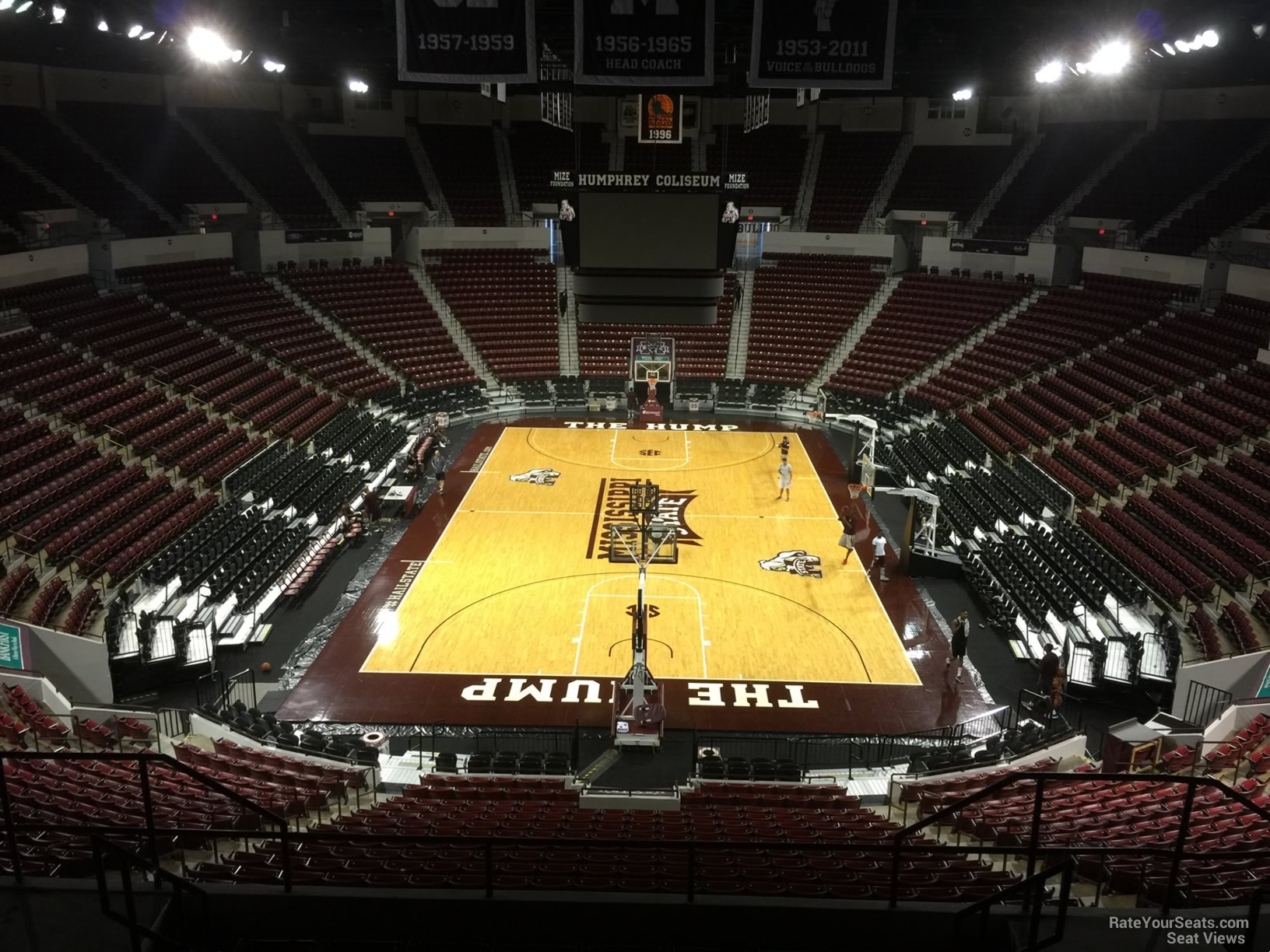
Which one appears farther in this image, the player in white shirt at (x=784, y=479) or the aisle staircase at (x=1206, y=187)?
the aisle staircase at (x=1206, y=187)

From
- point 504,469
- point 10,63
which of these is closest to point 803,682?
point 504,469

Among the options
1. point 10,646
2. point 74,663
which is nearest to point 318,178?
point 74,663

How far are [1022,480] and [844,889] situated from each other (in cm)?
1958

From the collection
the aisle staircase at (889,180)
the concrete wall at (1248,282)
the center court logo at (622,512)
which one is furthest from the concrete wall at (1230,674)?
the aisle staircase at (889,180)

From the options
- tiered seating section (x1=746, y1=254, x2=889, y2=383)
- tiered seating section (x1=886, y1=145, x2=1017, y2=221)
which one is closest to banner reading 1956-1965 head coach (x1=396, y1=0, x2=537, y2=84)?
tiered seating section (x1=746, y1=254, x2=889, y2=383)

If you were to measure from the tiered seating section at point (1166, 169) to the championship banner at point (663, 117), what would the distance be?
1827 centimetres

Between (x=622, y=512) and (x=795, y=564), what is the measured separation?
5.28 meters

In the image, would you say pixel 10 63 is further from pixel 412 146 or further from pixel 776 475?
pixel 776 475

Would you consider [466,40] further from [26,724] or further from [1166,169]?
[1166,169]

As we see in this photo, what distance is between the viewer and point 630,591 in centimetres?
2077

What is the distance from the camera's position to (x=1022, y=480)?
24.7 metres

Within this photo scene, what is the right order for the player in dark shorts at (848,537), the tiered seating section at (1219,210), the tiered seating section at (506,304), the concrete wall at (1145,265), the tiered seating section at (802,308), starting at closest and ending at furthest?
the player in dark shorts at (848,537)
the concrete wall at (1145,265)
the tiered seating section at (1219,210)
the tiered seating section at (802,308)
the tiered seating section at (506,304)

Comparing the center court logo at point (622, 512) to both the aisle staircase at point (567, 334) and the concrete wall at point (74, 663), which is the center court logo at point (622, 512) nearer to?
the concrete wall at point (74, 663)

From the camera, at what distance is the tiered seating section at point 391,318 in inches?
1462
